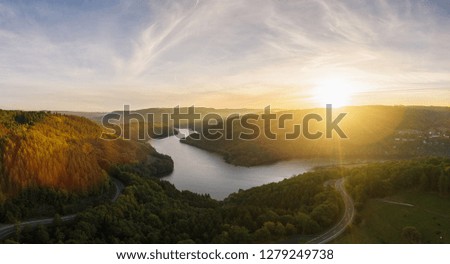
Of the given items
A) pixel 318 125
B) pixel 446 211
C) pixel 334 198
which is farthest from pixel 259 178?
pixel 318 125

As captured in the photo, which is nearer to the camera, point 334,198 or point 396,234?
point 396,234

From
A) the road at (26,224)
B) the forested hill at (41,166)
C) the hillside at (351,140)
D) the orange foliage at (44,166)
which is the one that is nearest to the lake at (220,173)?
the hillside at (351,140)

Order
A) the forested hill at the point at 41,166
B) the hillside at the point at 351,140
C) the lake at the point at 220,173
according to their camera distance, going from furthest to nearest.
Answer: the hillside at the point at 351,140, the lake at the point at 220,173, the forested hill at the point at 41,166

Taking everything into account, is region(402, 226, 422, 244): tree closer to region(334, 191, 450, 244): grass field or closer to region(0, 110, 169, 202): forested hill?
region(334, 191, 450, 244): grass field

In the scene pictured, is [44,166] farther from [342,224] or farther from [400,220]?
[400,220]

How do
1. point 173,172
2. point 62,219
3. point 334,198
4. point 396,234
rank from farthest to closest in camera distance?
point 173,172
point 334,198
point 62,219
point 396,234

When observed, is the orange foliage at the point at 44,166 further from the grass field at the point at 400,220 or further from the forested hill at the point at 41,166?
the grass field at the point at 400,220

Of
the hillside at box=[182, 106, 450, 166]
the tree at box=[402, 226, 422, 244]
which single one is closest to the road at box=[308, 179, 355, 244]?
the tree at box=[402, 226, 422, 244]

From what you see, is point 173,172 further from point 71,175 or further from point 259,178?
point 71,175
